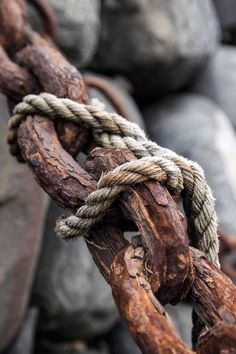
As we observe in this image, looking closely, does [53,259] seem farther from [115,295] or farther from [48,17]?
[115,295]

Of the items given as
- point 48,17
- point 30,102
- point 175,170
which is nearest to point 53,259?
point 48,17

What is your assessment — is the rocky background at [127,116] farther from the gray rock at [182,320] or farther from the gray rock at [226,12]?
the gray rock at [226,12]

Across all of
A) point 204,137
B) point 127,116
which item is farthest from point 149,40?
point 127,116

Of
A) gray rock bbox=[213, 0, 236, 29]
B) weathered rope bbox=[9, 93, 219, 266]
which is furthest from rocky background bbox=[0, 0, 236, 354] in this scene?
weathered rope bbox=[9, 93, 219, 266]

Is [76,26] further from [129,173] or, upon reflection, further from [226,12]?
[226,12]

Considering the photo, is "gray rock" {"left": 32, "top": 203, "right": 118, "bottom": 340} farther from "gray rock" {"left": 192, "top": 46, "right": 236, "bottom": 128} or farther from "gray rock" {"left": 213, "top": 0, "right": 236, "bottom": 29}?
"gray rock" {"left": 213, "top": 0, "right": 236, "bottom": 29}

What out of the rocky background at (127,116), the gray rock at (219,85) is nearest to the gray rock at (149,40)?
the rocky background at (127,116)
